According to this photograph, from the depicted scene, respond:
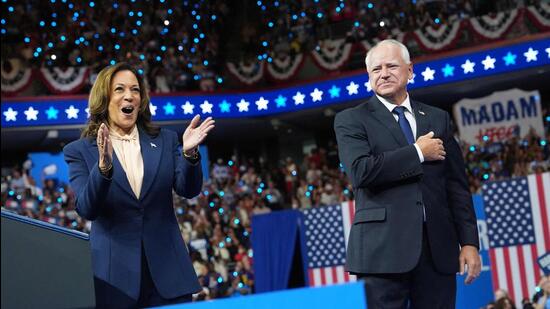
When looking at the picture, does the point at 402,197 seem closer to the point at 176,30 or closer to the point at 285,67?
the point at 285,67

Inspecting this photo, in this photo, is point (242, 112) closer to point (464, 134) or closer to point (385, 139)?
point (464, 134)

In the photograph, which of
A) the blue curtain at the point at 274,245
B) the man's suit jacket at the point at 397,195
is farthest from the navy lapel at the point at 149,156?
the blue curtain at the point at 274,245

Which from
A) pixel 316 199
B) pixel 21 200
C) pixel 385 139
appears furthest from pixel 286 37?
Answer: pixel 385 139

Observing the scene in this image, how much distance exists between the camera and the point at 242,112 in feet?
55.9

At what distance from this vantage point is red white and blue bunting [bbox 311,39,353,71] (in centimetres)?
1633

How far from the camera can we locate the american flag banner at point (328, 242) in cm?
1010

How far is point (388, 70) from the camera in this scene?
284cm

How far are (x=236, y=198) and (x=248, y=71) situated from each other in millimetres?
3358

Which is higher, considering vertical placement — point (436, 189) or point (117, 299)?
point (436, 189)

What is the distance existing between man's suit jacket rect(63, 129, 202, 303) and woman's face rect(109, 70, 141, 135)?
0.09 metres

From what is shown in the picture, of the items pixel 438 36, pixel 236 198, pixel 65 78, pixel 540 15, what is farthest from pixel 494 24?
pixel 65 78

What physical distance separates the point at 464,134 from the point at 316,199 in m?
2.44

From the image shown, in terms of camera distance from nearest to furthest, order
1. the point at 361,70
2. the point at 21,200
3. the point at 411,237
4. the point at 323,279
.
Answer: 1. the point at 411,237
2. the point at 323,279
3. the point at 21,200
4. the point at 361,70

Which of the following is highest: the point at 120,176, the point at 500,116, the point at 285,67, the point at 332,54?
the point at 332,54
